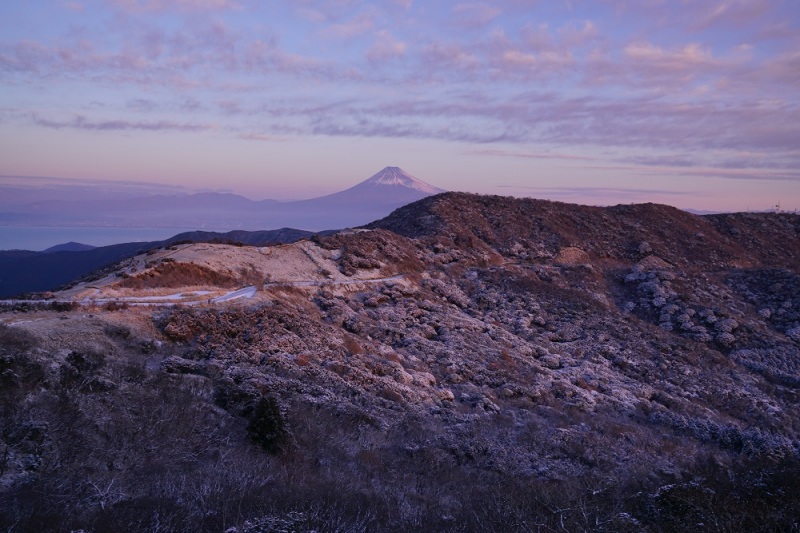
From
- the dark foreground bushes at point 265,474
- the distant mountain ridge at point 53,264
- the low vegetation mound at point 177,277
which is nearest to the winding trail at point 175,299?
the low vegetation mound at point 177,277

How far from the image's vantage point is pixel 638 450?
13.8 m

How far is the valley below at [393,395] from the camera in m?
8.32

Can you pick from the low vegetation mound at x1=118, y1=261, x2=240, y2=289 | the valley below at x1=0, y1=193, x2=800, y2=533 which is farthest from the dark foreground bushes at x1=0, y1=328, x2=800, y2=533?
the low vegetation mound at x1=118, y1=261, x2=240, y2=289

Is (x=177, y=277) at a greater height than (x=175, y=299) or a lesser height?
greater

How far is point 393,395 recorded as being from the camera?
15.4 m

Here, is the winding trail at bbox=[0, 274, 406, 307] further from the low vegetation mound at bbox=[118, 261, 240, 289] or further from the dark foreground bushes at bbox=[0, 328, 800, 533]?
the dark foreground bushes at bbox=[0, 328, 800, 533]

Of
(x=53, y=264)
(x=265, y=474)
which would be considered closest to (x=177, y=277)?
(x=265, y=474)

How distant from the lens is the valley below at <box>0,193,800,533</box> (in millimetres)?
8320

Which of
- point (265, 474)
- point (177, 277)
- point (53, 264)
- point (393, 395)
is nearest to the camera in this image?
point (265, 474)

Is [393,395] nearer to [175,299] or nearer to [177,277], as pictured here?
[175,299]

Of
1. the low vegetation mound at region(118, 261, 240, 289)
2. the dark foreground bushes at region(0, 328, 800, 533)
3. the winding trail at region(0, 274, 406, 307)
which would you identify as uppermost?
the low vegetation mound at region(118, 261, 240, 289)

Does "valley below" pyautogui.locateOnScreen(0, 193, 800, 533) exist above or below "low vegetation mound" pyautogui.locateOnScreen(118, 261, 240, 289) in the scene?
below

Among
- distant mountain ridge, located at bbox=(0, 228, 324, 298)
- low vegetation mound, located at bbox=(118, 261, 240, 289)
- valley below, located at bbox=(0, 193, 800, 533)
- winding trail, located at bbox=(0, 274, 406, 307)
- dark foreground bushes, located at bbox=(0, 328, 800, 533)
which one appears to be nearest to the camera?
dark foreground bushes, located at bbox=(0, 328, 800, 533)

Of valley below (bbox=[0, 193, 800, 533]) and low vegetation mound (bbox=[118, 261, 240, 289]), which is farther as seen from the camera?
low vegetation mound (bbox=[118, 261, 240, 289])
